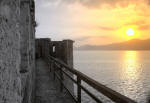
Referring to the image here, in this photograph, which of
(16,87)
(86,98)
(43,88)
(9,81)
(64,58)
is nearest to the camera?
(9,81)

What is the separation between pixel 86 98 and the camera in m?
44.5

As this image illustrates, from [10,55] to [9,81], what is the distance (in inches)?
6.3

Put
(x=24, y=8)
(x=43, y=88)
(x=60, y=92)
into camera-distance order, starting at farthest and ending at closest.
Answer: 1. (x=43, y=88)
2. (x=60, y=92)
3. (x=24, y=8)

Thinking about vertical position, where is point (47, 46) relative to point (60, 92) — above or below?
above

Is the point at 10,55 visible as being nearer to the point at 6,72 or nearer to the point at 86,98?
the point at 6,72

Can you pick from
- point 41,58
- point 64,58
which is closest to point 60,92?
point 64,58

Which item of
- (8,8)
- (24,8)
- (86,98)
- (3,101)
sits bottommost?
(86,98)

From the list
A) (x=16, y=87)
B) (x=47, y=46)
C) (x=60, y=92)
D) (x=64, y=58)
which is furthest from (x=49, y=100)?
(x=47, y=46)

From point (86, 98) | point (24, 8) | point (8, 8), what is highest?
point (24, 8)

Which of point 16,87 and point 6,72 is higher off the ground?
point 6,72

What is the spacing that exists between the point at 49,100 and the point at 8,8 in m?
6.22

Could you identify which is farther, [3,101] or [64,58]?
[64,58]

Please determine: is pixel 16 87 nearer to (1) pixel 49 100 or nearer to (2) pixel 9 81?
(2) pixel 9 81

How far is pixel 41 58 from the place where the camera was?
82.1ft
